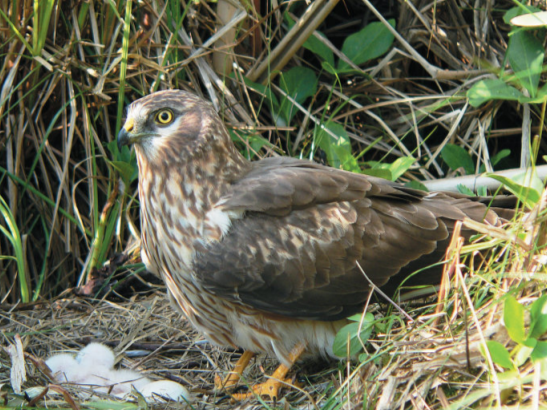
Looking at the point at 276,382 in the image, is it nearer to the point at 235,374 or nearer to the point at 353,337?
the point at 235,374

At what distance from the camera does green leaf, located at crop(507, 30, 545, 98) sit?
3662 mm

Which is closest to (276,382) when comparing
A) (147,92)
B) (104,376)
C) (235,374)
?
(235,374)

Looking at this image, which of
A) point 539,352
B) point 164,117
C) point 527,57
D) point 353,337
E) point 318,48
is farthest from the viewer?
point 318,48

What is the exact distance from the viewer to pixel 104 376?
3.06 m

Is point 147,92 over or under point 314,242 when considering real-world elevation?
over

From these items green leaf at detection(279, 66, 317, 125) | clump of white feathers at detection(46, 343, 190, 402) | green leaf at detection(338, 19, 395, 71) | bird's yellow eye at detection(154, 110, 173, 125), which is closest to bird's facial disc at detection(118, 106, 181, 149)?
bird's yellow eye at detection(154, 110, 173, 125)

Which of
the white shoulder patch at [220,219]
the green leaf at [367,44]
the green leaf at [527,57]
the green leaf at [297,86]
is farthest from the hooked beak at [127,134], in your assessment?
the green leaf at [527,57]

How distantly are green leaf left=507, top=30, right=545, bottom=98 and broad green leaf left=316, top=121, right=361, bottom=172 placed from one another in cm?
107

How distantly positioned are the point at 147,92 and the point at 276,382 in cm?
205

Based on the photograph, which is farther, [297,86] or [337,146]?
[297,86]

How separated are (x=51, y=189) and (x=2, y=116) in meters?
0.56

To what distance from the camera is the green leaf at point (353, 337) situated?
2627mm

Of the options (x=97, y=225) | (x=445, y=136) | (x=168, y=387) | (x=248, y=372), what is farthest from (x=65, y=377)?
(x=445, y=136)

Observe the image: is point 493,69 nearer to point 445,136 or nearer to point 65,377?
point 445,136
